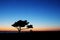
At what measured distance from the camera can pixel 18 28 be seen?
4497 centimetres
